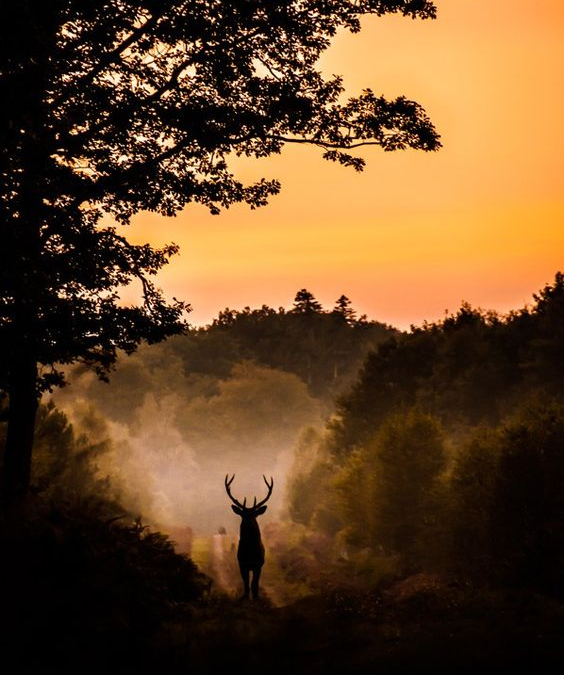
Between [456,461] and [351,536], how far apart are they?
31.8 ft

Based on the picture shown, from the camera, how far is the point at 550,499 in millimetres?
28125

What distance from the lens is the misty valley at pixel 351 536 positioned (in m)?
10.4

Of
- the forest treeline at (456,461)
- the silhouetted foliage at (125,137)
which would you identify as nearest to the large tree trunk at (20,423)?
the silhouetted foliage at (125,137)

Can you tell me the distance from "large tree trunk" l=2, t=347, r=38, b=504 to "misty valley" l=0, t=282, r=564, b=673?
3.44 ft

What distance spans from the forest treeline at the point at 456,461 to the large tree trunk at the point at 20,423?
1138 cm

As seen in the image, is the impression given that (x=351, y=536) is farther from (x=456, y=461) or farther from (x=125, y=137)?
(x=125, y=137)

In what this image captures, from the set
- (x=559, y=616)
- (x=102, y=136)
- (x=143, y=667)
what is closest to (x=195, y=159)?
(x=102, y=136)

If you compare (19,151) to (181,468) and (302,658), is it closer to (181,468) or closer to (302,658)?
(302,658)

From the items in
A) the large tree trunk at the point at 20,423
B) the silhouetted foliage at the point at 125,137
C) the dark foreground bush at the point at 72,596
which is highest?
the silhouetted foliage at the point at 125,137

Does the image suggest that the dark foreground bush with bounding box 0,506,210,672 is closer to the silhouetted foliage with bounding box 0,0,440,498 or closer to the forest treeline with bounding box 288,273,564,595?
the silhouetted foliage with bounding box 0,0,440,498

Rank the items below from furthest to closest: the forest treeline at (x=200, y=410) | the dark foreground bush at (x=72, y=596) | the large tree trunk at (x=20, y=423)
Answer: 1. the forest treeline at (x=200, y=410)
2. the large tree trunk at (x=20, y=423)
3. the dark foreground bush at (x=72, y=596)

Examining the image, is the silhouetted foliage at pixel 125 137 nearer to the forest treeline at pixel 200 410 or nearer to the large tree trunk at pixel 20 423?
the large tree trunk at pixel 20 423

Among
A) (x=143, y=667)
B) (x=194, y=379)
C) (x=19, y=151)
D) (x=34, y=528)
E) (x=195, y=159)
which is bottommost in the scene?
(x=143, y=667)

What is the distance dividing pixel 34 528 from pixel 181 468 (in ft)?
298
